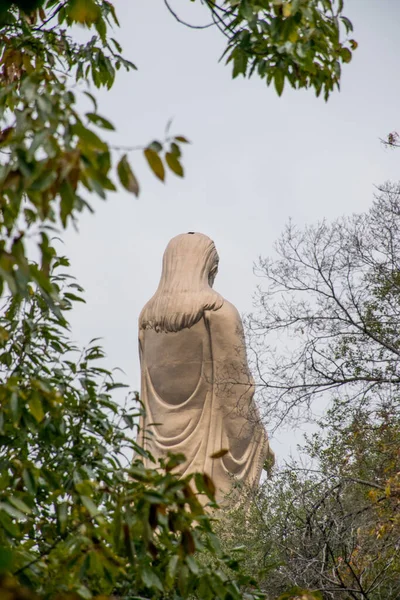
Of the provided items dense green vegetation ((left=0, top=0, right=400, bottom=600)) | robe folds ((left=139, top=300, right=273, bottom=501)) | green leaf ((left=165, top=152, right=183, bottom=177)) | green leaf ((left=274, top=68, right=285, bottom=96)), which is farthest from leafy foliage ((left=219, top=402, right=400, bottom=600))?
green leaf ((left=165, top=152, right=183, bottom=177))

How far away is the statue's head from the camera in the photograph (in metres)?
11.5

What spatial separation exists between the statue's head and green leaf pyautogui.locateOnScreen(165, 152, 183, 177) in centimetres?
913

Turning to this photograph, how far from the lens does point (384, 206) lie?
25.6 feet

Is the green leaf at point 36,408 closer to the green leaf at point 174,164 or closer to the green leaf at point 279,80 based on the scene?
the green leaf at point 174,164

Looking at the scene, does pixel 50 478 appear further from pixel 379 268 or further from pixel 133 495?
pixel 379 268

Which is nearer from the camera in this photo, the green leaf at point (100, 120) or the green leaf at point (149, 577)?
the green leaf at point (100, 120)

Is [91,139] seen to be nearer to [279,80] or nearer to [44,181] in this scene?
[44,181]

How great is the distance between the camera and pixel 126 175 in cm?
236

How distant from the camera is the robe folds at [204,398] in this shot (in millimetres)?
11414

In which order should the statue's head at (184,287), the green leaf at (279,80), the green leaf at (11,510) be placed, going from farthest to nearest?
the statue's head at (184,287)
the green leaf at (279,80)
the green leaf at (11,510)

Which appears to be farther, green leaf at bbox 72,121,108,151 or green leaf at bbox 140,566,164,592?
green leaf at bbox 140,566,164,592

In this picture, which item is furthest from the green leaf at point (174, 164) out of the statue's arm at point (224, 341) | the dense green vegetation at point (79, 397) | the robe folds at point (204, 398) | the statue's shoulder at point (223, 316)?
the statue's shoulder at point (223, 316)

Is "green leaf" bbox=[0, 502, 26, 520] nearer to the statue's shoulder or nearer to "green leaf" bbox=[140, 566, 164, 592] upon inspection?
"green leaf" bbox=[140, 566, 164, 592]

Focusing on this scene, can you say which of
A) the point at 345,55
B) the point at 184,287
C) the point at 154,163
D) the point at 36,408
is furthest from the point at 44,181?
the point at 184,287
